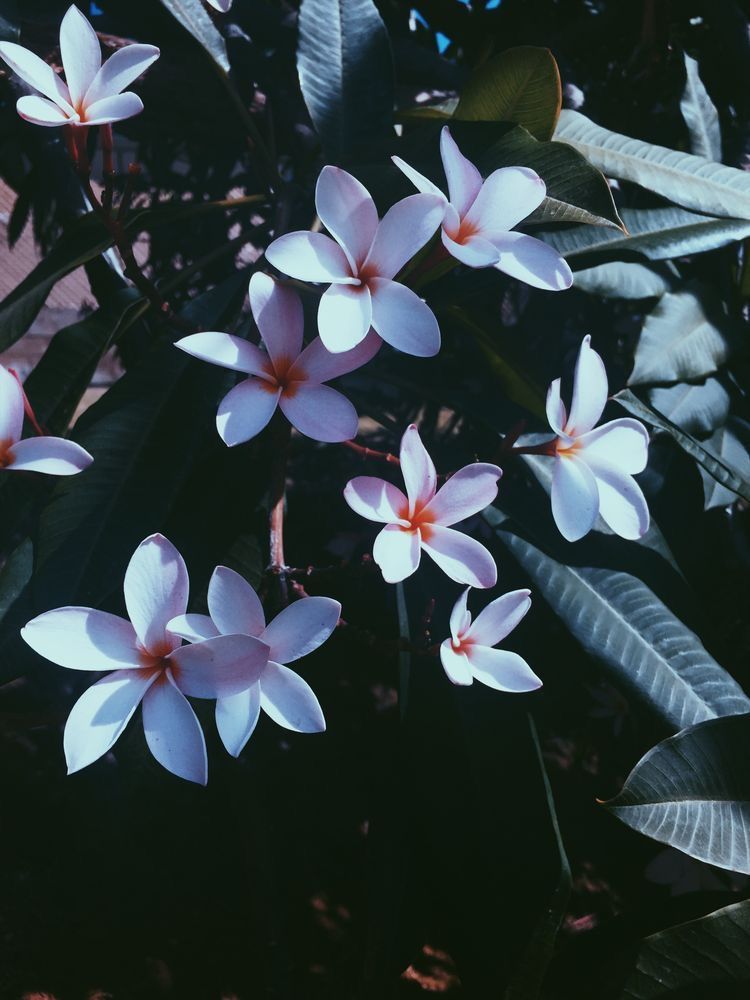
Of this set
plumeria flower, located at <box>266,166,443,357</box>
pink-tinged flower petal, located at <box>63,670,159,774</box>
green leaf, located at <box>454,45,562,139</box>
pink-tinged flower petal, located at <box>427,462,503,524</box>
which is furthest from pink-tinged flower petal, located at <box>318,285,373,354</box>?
green leaf, located at <box>454,45,562,139</box>

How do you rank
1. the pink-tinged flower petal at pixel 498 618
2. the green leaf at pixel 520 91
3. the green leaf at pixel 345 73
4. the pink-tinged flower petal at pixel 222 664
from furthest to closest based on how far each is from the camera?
the green leaf at pixel 345 73 < the green leaf at pixel 520 91 < the pink-tinged flower petal at pixel 498 618 < the pink-tinged flower petal at pixel 222 664

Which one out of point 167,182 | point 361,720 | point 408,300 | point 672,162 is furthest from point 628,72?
point 361,720

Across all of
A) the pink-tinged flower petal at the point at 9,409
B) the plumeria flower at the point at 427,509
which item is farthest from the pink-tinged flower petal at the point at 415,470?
the pink-tinged flower petal at the point at 9,409

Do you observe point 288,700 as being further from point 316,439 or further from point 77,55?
point 77,55

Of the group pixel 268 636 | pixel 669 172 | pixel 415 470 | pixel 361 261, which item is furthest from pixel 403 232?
pixel 669 172

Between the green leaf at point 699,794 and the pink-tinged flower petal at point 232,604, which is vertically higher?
the pink-tinged flower petal at point 232,604

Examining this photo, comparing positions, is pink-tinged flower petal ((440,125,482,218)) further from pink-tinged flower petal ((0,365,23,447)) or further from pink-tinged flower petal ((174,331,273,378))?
pink-tinged flower petal ((0,365,23,447))

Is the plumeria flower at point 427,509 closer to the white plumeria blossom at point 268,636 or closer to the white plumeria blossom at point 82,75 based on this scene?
the white plumeria blossom at point 268,636
